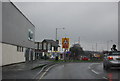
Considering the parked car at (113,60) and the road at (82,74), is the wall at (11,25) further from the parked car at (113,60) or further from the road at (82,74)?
the parked car at (113,60)

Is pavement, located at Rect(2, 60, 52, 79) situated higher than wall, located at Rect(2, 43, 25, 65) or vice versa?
wall, located at Rect(2, 43, 25, 65)

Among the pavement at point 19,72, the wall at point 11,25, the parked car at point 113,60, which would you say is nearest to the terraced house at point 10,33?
the wall at point 11,25

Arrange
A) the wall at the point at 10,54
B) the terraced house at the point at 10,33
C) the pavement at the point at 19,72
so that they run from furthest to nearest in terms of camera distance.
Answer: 1. the wall at the point at 10,54
2. the terraced house at the point at 10,33
3. the pavement at the point at 19,72

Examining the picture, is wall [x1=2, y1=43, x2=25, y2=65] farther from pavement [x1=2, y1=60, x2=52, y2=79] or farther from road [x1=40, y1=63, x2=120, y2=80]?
road [x1=40, y1=63, x2=120, y2=80]

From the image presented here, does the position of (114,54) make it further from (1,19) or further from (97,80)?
(1,19)

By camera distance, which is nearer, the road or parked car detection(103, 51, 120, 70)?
the road

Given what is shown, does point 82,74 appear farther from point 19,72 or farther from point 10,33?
point 10,33

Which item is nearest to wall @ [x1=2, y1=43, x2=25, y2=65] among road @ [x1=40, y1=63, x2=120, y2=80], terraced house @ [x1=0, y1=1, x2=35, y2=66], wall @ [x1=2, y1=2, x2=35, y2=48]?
terraced house @ [x1=0, y1=1, x2=35, y2=66]

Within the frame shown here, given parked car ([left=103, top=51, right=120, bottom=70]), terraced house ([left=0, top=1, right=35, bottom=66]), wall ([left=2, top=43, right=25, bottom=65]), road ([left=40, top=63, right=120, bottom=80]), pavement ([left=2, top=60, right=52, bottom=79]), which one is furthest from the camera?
wall ([left=2, top=43, right=25, bottom=65])

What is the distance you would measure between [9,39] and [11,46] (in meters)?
1.57

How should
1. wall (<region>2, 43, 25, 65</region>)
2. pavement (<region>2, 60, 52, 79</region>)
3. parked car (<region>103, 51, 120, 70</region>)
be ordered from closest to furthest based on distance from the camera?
pavement (<region>2, 60, 52, 79</region>) < parked car (<region>103, 51, 120, 70</region>) < wall (<region>2, 43, 25, 65</region>)

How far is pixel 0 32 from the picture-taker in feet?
79.7

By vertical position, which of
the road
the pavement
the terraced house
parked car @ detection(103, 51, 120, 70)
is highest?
the terraced house

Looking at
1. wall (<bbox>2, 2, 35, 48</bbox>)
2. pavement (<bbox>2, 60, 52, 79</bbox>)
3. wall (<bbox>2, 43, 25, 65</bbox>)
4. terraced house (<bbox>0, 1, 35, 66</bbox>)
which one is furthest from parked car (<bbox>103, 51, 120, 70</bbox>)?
wall (<bbox>2, 2, 35, 48</bbox>)
